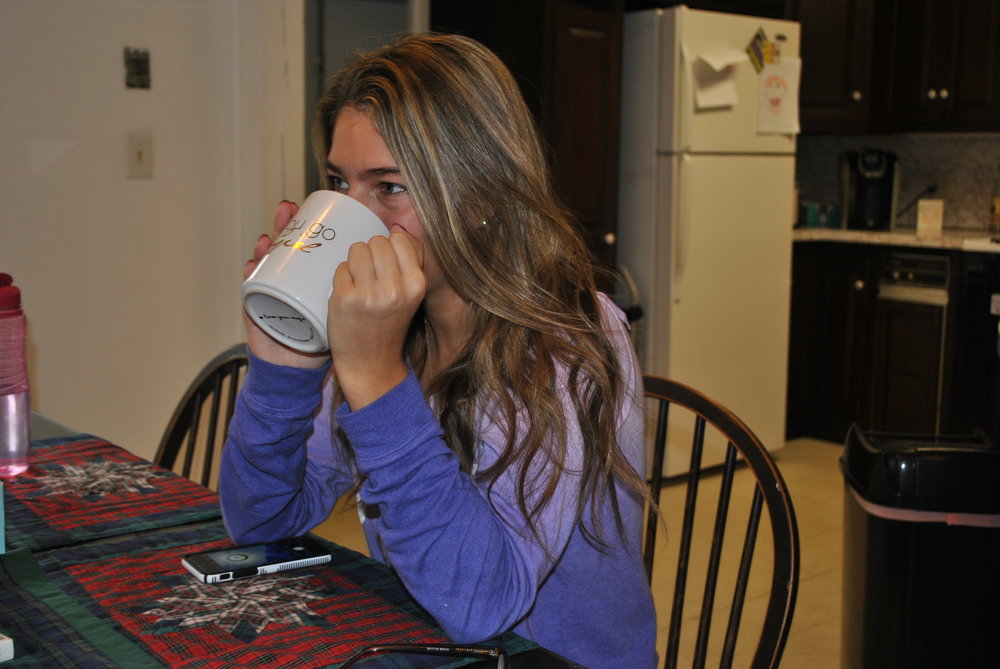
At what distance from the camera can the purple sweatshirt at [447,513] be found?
89 cm

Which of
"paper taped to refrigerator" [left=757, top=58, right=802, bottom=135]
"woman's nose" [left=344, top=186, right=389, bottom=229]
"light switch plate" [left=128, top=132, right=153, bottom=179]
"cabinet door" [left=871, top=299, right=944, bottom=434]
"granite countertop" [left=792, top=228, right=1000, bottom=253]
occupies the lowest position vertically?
"cabinet door" [left=871, top=299, right=944, bottom=434]

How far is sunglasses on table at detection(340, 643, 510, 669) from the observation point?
0.83 m

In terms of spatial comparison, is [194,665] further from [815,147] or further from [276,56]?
[815,147]

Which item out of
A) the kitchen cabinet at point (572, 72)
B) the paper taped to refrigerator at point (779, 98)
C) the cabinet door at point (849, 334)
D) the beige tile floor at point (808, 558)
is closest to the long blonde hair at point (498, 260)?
the beige tile floor at point (808, 558)

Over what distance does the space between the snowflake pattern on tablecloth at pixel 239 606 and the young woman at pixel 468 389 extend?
0.29 ft

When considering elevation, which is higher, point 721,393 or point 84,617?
point 84,617

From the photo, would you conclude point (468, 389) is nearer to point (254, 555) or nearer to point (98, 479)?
point (254, 555)

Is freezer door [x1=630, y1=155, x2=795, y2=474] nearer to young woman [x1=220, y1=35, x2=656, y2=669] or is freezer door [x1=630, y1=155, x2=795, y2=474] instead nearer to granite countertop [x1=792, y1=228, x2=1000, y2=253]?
granite countertop [x1=792, y1=228, x2=1000, y2=253]

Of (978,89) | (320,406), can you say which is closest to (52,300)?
(320,406)

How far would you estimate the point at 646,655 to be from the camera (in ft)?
3.52

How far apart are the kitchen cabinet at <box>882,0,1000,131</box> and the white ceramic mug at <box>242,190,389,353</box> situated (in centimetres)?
349

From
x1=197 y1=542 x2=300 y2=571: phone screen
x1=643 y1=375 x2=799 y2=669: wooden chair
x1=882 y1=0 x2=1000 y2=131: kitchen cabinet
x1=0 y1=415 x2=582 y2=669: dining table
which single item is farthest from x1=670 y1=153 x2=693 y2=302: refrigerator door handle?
x1=197 y1=542 x2=300 y2=571: phone screen

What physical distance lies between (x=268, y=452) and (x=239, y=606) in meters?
0.20

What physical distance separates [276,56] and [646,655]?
228cm
